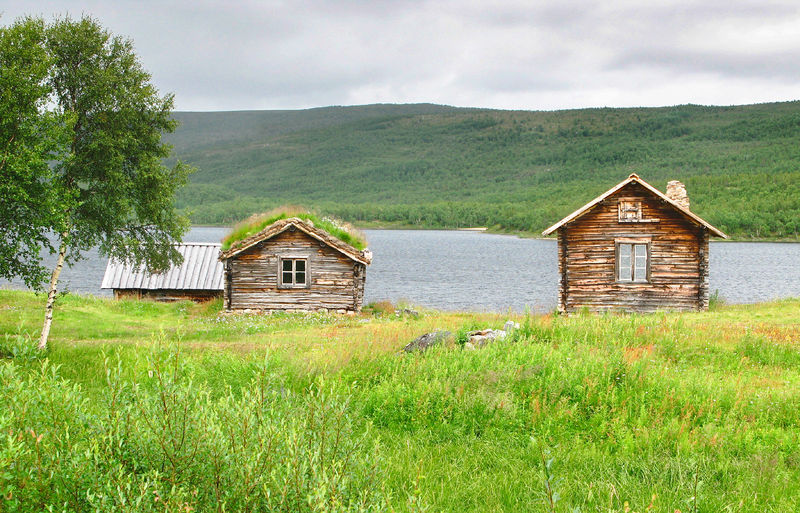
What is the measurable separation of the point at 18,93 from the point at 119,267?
2240 centimetres

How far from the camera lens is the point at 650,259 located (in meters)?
28.0

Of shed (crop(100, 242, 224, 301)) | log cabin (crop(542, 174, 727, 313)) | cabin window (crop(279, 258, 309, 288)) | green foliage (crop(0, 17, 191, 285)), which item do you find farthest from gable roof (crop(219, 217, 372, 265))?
log cabin (crop(542, 174, 727, 313))

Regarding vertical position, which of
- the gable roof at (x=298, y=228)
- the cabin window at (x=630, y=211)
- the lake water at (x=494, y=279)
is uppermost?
the cabin window at (x=630, y=211)

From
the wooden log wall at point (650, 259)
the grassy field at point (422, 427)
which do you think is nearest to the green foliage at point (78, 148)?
the grassy field at point (422, 427)

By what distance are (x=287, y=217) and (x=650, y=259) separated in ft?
56.1

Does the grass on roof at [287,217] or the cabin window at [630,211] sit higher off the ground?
the cabin window at [630,211]

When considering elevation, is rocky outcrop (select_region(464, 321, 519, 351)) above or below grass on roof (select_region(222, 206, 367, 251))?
below

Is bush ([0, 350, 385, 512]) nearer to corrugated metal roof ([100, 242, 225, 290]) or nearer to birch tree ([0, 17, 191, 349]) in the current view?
birch tree ([0, 17, 191, 349])

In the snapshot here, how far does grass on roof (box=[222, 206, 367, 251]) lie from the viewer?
30031 millimetres

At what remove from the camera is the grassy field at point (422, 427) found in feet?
12.8

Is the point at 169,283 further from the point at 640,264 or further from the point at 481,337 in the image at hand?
the point at 481,337

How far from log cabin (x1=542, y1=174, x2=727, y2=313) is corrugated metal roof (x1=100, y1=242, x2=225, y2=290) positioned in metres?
18.9

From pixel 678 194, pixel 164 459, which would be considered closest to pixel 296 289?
pixel 678 194

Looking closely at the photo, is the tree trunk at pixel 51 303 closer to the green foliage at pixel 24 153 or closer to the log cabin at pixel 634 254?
the green foliage at pixel 24 153
